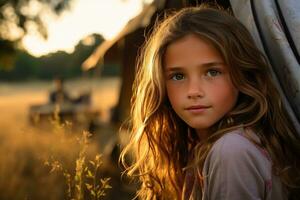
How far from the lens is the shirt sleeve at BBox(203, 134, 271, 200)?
1.91 m

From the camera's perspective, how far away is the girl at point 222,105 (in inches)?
76.8

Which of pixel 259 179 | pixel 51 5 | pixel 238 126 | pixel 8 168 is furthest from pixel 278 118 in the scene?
pixel 51 5

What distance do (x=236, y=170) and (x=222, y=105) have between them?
0.38 metres

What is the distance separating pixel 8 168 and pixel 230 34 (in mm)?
3822

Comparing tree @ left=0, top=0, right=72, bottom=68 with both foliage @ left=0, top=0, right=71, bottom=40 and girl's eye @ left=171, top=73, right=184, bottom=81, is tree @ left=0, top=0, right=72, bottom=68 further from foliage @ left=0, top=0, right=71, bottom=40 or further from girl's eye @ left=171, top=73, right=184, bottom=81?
girl's eye @ left=171, top=73, right=184, bottom=81

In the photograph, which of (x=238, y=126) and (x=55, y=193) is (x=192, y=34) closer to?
(x=238, y=126)

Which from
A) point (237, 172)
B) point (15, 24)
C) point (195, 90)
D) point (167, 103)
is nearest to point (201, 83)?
point (195, 90)

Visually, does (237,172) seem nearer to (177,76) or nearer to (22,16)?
(177,76)

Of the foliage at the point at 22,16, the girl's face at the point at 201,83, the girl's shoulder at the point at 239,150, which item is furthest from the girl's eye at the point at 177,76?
the foliage at the point at 22,16

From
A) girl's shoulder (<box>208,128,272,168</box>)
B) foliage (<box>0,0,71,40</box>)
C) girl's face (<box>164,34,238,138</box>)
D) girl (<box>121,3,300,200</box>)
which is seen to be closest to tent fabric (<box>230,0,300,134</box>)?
girl (<box>121,3,300,200</box>)

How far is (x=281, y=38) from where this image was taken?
93.7 inches

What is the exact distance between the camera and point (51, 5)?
888cm

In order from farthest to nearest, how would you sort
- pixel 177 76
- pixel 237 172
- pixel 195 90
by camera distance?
pixel 177 76 → pixel 195 90 → pixel 237 172

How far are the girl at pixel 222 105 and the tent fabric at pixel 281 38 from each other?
3.7 inches
